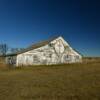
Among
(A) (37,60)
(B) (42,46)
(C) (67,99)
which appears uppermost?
(B) (42,46)

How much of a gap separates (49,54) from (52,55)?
0.74 m

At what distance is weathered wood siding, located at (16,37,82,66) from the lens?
135 ft

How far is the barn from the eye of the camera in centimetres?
4097

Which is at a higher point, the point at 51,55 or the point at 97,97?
the point at 51,55

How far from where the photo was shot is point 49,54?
43469mm

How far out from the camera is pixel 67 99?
32.7 feet

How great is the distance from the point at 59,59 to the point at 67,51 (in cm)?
258

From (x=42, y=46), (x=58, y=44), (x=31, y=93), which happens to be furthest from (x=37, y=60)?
(x=31, y=93)

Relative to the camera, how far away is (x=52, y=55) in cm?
4372

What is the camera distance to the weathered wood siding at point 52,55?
41.1 meters

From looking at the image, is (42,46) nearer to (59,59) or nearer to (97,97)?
(59,59)

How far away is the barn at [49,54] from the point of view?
4097 cm

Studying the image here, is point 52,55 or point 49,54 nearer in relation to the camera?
point 49,54

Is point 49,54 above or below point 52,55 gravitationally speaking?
above
